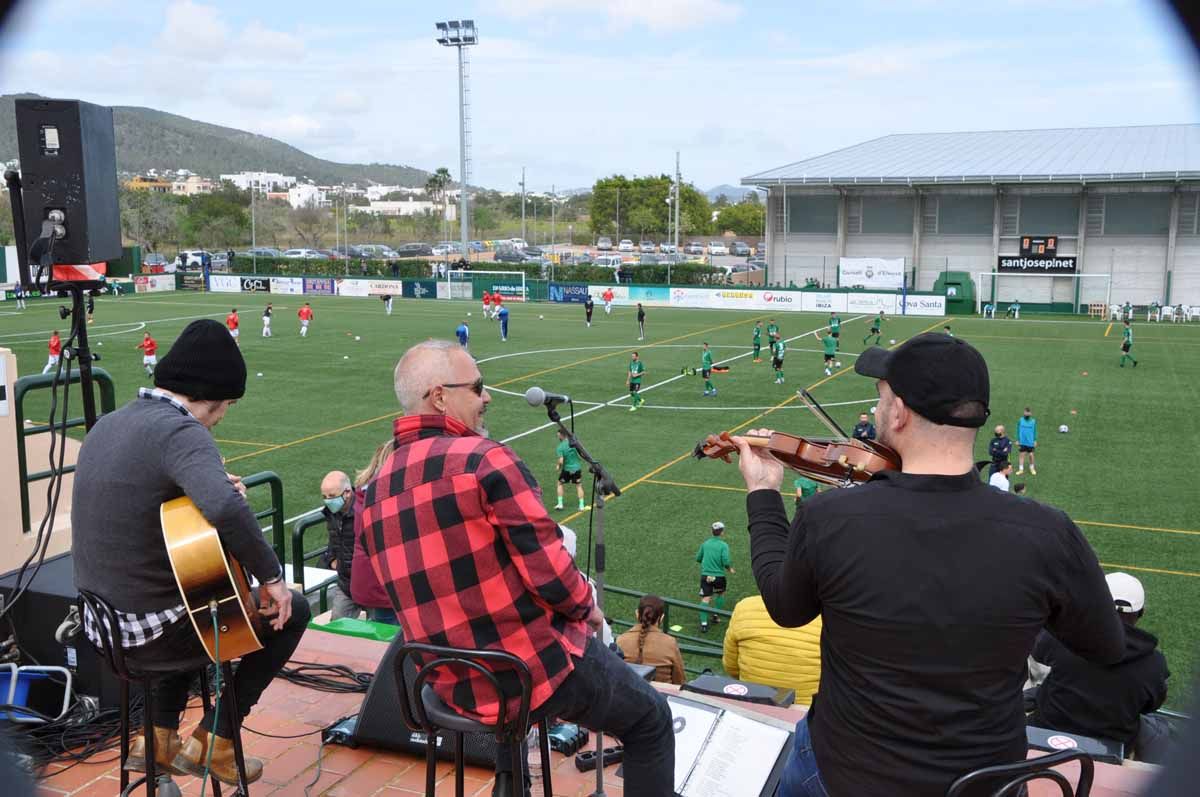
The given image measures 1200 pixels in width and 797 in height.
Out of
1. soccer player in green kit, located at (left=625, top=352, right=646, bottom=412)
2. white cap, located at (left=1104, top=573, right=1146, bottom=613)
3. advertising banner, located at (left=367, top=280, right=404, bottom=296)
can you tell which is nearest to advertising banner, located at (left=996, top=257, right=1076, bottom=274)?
advertising banner, located at (left=367, top=280, right=404, bottom=296)

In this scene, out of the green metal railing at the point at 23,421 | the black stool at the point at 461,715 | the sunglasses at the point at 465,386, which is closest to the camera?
the black stool at the point at 461,715

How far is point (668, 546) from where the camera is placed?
1476cm

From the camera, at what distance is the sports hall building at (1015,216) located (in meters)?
52.8

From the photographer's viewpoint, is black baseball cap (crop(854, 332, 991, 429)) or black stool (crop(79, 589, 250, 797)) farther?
black stool (crop(79, 589, 250, 797))

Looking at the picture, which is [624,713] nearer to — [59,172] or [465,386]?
[465,386]

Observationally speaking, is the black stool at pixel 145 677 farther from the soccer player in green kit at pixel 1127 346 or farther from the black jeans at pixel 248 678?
the soccer player in green kit at pixel 1127 346

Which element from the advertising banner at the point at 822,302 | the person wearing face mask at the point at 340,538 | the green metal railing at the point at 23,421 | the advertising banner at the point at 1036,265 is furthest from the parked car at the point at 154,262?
the green metal railing at the point at 23,421

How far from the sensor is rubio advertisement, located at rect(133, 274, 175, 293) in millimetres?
62594

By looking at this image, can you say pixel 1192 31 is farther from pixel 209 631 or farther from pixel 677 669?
pixel 677 669

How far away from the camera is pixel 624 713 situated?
3555 mm

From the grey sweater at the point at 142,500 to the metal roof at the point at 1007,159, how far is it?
181ft

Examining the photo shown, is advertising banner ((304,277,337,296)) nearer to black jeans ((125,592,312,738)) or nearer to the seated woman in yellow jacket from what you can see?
the seated woman in yellow jacket

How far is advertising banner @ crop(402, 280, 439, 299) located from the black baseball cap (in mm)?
59581

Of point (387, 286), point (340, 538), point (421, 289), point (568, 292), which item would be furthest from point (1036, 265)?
point (340, 538)
